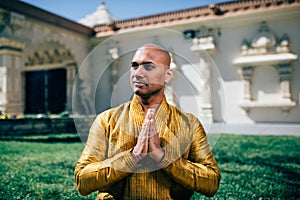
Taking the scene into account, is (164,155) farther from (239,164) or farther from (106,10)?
(106,10)

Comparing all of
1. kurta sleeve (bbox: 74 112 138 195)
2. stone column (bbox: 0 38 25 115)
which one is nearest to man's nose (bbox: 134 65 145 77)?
kurta sleeve (bbox: 74 112 138 195)

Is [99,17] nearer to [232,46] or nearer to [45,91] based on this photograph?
[45,91]

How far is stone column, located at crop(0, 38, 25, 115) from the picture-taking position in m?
8.22

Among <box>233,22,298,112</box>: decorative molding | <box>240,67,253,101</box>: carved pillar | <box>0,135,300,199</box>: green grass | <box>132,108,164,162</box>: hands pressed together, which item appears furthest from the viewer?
<box>240,67,253,101</box>: carved pillar

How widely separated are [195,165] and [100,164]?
0.43m

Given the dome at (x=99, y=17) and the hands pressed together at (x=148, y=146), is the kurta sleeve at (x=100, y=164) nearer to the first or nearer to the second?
the hands pressed together at (x=148, y=146)

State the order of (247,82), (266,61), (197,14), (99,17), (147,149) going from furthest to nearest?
(99,17), (197,14), (247,82), (266,61), (147,149)

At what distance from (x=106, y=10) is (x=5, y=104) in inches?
460

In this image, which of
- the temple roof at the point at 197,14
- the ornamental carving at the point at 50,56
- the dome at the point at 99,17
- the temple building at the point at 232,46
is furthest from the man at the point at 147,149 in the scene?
the dome at the point at 99,17

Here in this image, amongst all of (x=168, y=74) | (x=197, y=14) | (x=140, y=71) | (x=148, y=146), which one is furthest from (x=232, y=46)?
(x=148, y=146)

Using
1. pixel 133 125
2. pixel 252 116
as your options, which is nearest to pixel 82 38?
Answer: pixel 252 116

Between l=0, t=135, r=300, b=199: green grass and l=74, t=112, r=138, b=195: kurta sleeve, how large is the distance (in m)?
1.64

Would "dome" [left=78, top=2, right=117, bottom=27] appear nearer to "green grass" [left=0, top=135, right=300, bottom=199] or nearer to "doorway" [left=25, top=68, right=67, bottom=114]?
"doorway" [left=25, top=68, right=67, bottom=114]

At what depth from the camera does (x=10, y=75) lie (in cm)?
836
